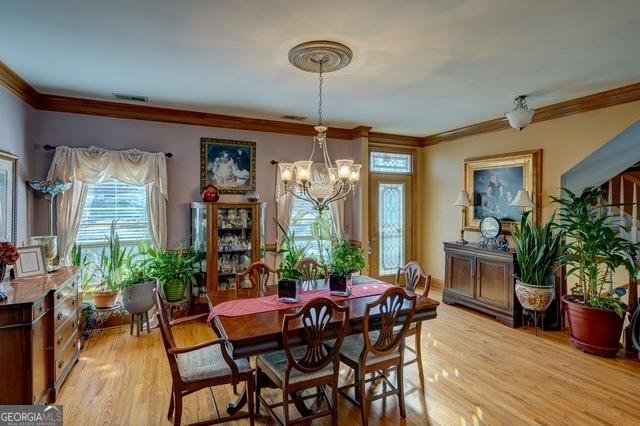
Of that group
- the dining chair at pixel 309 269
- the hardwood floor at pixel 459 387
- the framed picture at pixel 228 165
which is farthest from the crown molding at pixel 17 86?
the dining chair at pixel 309 269

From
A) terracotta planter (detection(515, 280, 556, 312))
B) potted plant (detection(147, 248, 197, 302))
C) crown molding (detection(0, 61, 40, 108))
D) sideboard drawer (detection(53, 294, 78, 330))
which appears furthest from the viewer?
potted plant (detection(147, 248, 197, 302))

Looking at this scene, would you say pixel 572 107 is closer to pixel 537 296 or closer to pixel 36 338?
pixel 537 296

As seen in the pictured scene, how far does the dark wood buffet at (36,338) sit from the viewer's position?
7.24 ft

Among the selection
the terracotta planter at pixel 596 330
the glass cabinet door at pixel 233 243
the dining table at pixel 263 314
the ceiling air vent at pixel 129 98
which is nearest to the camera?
the dining table at pixel 263 314

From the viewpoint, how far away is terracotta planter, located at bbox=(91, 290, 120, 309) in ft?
12.4

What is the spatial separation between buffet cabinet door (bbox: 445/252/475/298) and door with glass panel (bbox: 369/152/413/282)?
111 centimetres

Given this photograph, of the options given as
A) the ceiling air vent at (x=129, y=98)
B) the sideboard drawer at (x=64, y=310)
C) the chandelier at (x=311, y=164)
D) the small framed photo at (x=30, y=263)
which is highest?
the ceiling air vent at (x=129, y=98)

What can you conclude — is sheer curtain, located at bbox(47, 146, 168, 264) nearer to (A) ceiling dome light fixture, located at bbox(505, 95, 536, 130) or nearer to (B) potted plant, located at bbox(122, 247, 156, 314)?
(B) potted plant, located at bbox(122, 247, 156, 314)

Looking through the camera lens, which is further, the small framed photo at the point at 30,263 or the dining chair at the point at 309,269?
the dining chair at the point at 309,269

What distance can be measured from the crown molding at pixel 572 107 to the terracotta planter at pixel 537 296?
2.07 metres

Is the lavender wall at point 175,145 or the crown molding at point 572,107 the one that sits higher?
the crown molding at point 572,107

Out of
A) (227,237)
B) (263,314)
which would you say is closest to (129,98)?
(227,237)

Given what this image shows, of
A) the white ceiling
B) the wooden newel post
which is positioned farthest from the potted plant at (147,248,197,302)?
the wooden newel post

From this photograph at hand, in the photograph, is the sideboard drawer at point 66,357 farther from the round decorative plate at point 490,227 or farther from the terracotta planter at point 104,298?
the round decorative plate at point 490,227
